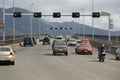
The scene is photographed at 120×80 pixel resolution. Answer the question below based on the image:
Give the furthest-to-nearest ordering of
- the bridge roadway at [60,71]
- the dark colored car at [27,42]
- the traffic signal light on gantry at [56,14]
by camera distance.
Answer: the dark colored car at [27,42], the traffic signal light on gantry at [56,14], the bridge roadway at [60,71]

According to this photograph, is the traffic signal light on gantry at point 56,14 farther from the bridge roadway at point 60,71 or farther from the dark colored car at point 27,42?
the bridge roadway at point 60,71

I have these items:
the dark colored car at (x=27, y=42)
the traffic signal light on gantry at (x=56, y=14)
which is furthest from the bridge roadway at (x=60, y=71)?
the dark colored car at (x=27, y=42)

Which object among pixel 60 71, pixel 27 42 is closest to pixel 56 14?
pixel 27 42

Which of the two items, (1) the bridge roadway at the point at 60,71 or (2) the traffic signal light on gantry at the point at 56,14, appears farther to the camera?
(2) the traffic signal light on gantry at the point at 56,14

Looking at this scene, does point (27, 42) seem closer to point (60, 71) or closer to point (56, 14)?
point (56, 14)

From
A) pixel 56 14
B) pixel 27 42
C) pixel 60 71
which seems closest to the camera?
pixel 60 71

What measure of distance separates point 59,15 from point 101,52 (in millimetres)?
42883

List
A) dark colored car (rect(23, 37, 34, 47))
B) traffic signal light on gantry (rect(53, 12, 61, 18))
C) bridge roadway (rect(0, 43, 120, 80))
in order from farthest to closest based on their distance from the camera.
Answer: dark colored car (rect(23, 37, 34, 47)) → traffic signal light on gantry (rect(53, 12, 61, 18)) → bridge roadway (rect(0, 43, 120, 80))

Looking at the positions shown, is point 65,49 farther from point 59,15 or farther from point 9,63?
point 59,15

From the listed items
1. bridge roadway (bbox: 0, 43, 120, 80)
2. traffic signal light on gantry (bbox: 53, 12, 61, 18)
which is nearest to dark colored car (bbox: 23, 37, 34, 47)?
traffic signal light on gantry (bbox: 53, 12, 61, 18)

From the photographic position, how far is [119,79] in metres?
20.7

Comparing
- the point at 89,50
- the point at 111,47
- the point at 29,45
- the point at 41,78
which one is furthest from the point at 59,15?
the point at 41,78

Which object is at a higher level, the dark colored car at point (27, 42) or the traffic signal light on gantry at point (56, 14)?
the traffic signal light on gantry at point (56, 14)

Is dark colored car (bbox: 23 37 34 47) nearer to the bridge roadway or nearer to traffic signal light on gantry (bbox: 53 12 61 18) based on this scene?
traffic signal light on gantry (bbox: 53 12 61 18)
